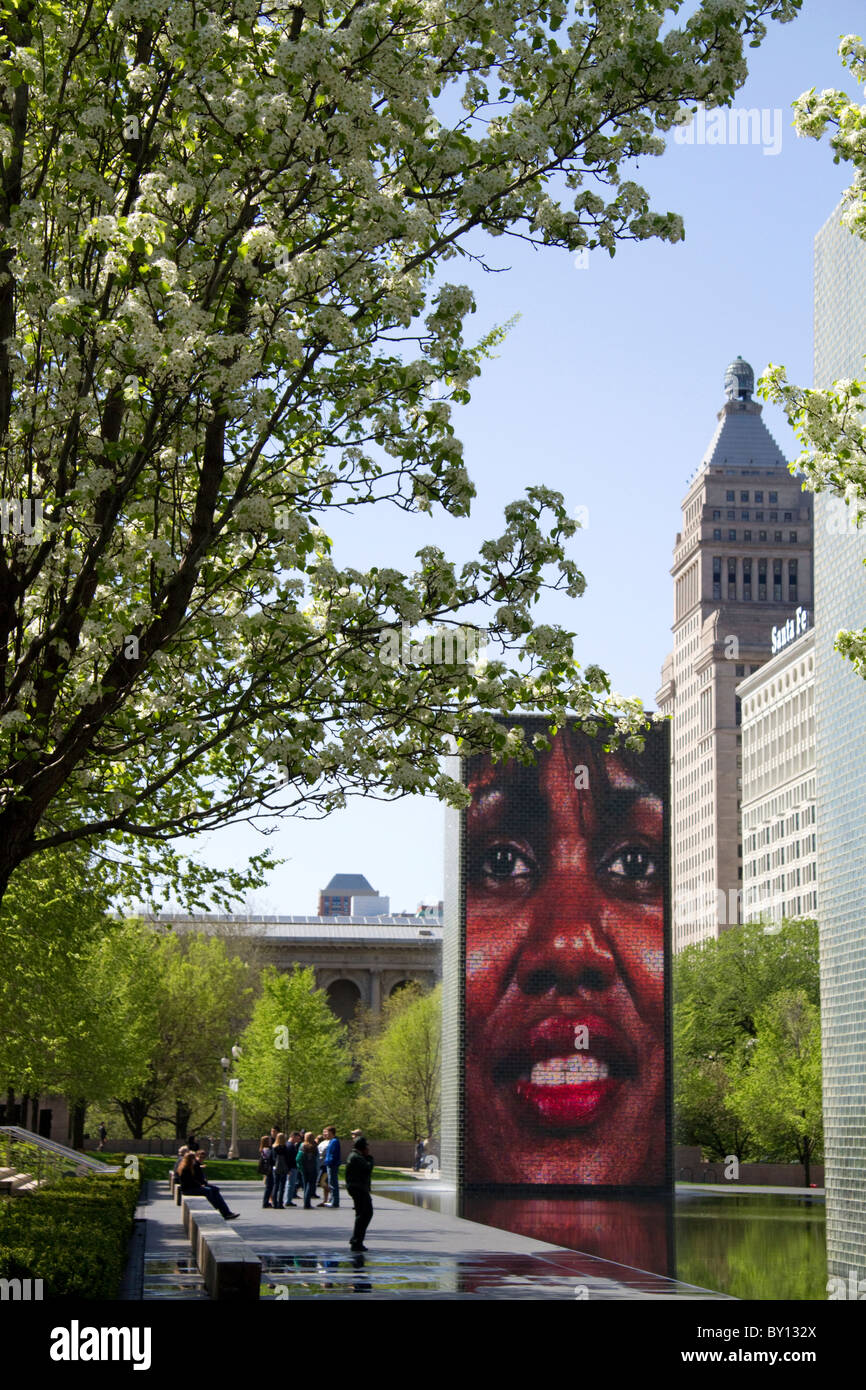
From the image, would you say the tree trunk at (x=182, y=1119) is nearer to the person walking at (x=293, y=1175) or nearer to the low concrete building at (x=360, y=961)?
the low concrete building at (x=360, y=961)

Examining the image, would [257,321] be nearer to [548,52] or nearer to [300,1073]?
[548,52]

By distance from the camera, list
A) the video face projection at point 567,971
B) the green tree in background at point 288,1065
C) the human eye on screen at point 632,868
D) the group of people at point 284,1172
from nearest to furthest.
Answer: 1. the group of people at point 284,1172
2. the video face projection at point 567,971
3. the human eye on screen at point 632,868
4. the green tree in background at point 288,1065

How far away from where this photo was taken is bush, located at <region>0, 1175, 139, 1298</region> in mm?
15852

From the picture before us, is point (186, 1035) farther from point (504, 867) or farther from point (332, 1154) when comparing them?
point (332, 1154)

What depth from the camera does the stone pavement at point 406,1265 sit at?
68.6 ft

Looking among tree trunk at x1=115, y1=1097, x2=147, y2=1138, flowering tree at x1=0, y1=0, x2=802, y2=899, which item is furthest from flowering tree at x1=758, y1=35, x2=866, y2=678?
tree trunk at x1=115, y1=1097, x2=147, y2=1138

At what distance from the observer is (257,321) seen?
12.6 meters

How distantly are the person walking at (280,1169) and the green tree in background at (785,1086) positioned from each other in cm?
3755

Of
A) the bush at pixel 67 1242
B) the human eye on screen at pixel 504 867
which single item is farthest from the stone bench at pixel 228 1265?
the human eye on screen at pixel 504 867

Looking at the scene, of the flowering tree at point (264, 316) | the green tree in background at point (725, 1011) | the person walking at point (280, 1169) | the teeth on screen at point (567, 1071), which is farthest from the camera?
the green tree in background at point (725, 1011)

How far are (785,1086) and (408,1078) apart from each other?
26.2m
